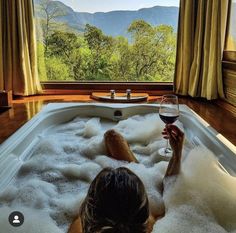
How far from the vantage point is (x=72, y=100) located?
3266 millimetres

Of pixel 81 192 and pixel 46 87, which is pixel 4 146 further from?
pixel 46 87

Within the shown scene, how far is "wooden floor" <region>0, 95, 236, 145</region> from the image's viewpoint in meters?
2.23

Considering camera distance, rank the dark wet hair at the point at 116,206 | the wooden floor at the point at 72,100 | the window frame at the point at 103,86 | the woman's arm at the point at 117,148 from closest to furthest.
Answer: the dark wet hair at the point at 116,206
the woman's arm at the point at 117,148
the wooden floor at the point at 72,100
the window frame at the point at 103,86

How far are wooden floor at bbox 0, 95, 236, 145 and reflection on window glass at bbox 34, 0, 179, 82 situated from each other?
497mm

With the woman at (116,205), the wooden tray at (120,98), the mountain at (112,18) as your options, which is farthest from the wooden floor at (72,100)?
the woman at (116,205)

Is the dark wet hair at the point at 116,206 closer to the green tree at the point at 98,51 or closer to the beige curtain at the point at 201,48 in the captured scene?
the beige curtain at the point at 201,48

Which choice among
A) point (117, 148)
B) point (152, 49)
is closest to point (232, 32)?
point (152, 49)

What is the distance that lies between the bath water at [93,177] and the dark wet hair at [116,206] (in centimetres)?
37

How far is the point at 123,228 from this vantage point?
30.3 inches

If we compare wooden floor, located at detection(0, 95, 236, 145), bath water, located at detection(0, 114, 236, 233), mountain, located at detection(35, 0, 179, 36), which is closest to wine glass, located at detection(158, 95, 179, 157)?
bath water, located at detection(0, 114, 236, 233)

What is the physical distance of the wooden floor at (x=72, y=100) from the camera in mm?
2232

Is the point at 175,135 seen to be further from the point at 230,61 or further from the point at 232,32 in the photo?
the point at 232,32

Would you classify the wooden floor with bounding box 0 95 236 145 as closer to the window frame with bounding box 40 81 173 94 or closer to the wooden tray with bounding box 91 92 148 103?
the wooden tray with bounding box 91 92 148 103

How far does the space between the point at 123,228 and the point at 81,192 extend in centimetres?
86
